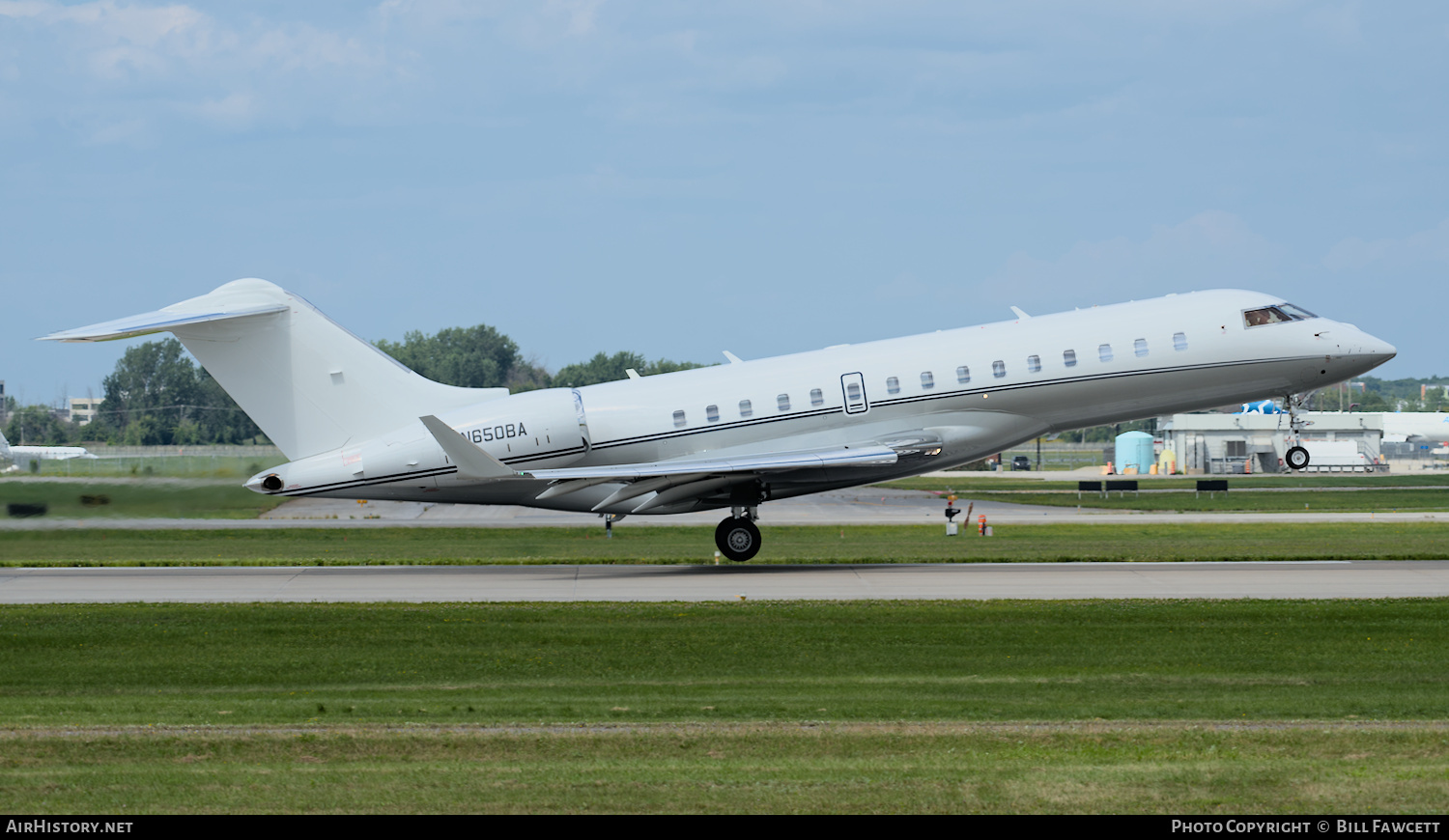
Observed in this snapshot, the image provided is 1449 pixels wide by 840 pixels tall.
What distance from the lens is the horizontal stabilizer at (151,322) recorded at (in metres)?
25.3

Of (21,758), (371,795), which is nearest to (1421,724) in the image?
(371,795)

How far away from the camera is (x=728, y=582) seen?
26.0 meters

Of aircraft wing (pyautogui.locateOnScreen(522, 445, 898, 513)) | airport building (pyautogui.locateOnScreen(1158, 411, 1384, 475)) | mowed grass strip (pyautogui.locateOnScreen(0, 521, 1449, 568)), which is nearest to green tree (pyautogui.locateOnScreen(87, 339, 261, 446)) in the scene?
mowed grass strip (pyautogui.locateOnScreen(0, 521, 1449, 568))

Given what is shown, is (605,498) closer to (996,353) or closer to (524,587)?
(524,587)

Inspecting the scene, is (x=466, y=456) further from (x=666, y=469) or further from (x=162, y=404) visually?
(x=162, y=404)

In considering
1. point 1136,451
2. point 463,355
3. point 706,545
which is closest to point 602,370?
point 463,355

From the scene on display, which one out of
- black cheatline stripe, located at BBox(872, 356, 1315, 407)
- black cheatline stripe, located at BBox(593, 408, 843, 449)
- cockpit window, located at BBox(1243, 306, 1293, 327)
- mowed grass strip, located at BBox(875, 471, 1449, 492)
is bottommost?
mowed grass strip, located at BBox(875, 471, 1449, 492)

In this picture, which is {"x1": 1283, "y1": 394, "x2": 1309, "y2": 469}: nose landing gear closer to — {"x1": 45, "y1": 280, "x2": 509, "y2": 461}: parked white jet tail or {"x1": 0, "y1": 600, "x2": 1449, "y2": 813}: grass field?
{"x1": 0, "y1": 600, "x2": 1449, "y2": 813}: grass field

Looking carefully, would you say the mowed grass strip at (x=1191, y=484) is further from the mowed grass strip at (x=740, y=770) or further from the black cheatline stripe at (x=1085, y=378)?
the mowed grass strip at (x=740, y=770)

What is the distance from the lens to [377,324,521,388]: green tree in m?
144

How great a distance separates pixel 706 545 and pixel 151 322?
1596 cm

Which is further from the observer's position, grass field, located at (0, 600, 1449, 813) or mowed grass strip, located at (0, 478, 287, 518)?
mowed grass strip, located at (0, 478, 287, 518)

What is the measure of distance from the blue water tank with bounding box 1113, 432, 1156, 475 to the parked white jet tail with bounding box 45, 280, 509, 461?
9568cm

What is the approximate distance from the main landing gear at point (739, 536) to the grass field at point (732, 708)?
7.75 m
